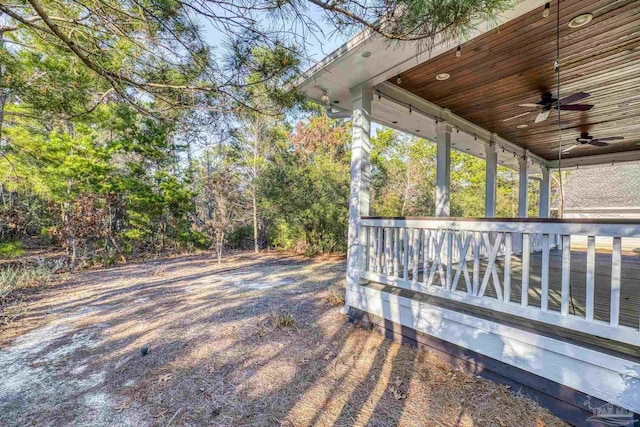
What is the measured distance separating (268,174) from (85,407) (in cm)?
709

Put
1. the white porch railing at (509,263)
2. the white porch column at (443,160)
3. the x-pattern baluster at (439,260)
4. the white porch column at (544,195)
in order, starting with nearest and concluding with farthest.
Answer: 1. the white porch railing at (509,263)
2. the x-pattern baluster at (439,260)
3. the white porch column at (443,160)
4. the white porch column at (544,195)

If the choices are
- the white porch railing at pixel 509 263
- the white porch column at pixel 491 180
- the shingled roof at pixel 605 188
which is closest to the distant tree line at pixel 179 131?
the white porch railing at pixel 509 263

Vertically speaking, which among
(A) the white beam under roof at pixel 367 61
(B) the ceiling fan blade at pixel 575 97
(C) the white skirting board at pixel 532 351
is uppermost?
(A) the white beam under roof at pixel 367 61

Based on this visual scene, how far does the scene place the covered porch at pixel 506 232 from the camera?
190cm

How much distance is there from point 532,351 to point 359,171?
8.09 feet

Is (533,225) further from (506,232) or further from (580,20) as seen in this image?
(580,20)

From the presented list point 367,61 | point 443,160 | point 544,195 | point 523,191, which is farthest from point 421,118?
point 544,195

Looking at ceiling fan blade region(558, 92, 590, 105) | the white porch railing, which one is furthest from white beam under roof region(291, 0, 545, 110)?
the white porch railing

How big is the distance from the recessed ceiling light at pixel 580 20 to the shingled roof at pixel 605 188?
1263 cm

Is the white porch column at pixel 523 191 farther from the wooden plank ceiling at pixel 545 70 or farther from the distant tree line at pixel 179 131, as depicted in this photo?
the distant tree line at pixel 179 131

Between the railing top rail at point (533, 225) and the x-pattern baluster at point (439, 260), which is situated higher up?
the railing top rail at point (533, 225)

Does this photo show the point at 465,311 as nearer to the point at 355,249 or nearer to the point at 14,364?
the point at 355,249

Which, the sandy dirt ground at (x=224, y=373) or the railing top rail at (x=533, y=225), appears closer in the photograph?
the railing top rail at (x=533, y=225)

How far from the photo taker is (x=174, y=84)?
113 inches
